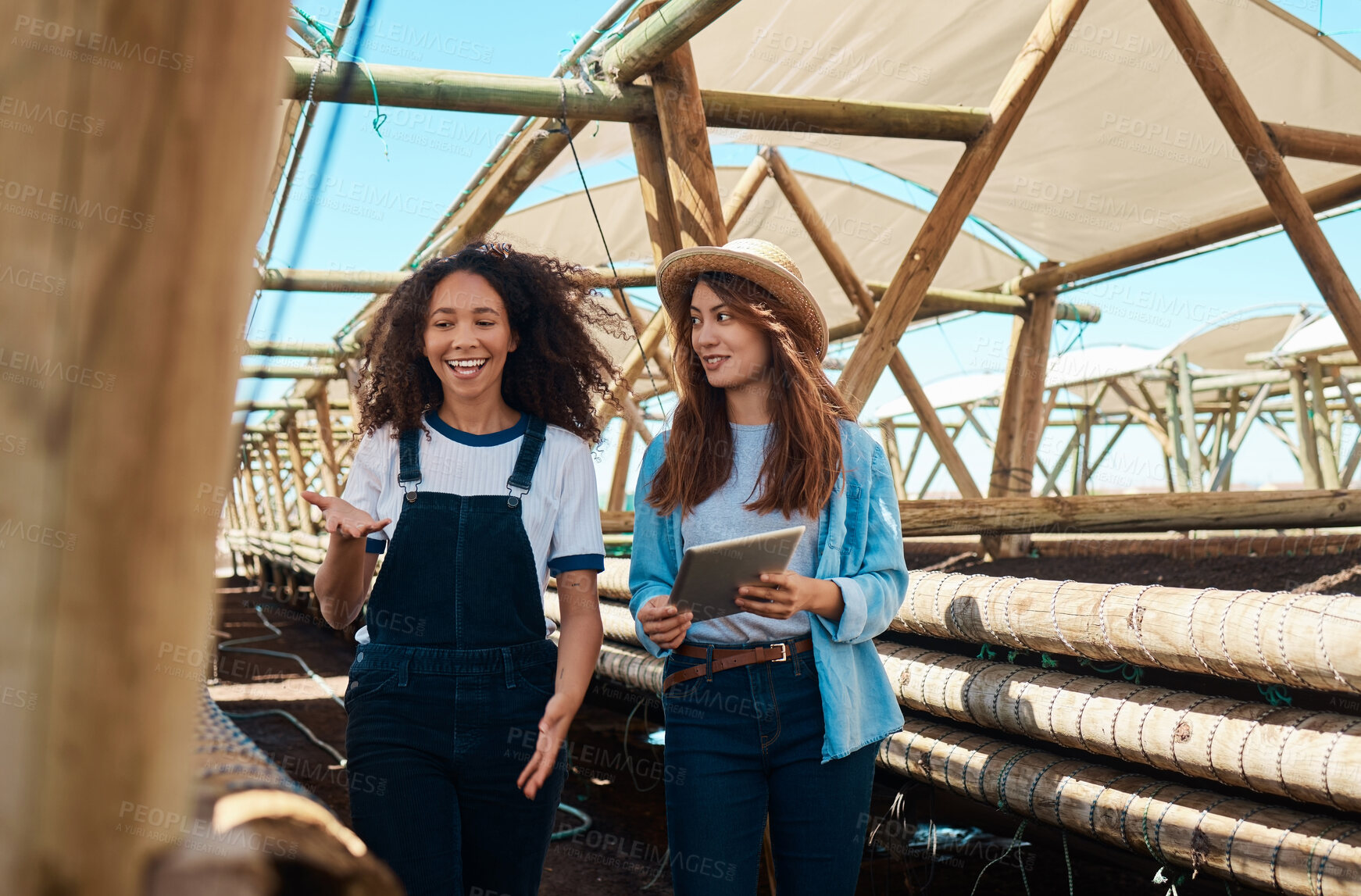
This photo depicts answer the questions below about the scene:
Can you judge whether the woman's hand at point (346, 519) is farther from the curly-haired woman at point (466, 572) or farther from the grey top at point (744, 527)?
the grey top at point (744, 527)

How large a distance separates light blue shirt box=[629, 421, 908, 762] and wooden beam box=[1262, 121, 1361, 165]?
11.1ft

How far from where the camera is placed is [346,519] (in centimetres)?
191

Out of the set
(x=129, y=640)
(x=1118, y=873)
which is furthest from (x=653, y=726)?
(x=129, y=640)

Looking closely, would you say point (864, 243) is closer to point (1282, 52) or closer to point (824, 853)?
point (1282, 52)

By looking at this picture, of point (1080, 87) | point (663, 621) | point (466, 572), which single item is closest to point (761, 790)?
point (663, 621)

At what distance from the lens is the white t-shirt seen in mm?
2041

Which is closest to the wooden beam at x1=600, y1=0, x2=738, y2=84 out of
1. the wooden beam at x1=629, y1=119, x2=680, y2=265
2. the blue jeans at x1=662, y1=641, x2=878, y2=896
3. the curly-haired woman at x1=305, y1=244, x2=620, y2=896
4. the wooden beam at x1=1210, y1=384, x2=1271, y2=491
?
the wooden beam at x1=629, y1=119, x2=680, y2=265

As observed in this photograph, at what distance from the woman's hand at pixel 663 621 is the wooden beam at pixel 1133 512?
2.27m

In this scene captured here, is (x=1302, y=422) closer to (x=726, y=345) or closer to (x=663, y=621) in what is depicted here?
(x=726, y=345)

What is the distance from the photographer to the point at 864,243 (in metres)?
9.51

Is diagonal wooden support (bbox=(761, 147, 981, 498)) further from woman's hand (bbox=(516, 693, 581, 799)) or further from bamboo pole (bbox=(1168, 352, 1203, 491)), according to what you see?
bamboo pole (bbox=(1168, 352, 1203, 491))

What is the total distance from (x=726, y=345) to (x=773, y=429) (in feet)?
0.72

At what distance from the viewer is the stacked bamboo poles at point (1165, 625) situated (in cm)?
233

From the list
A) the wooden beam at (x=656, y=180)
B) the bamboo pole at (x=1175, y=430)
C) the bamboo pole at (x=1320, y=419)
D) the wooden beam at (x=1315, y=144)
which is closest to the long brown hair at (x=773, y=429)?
the wooden beam at (x=656, y=180)
